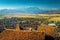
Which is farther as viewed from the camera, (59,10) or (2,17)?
(2,17)

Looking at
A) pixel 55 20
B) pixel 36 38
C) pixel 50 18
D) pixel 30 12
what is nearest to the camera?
pixel 36 38

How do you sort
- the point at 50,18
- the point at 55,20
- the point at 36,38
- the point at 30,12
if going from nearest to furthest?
the point at 36,38 → the point at 55,20 → the point at 50,18 → the point at 30,12

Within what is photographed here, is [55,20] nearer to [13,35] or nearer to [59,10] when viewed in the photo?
[59,10]

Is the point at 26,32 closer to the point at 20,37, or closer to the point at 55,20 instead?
the point at 20,37

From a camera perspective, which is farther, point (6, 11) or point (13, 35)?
point (6, 11)

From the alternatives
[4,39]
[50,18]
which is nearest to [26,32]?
[4,39]

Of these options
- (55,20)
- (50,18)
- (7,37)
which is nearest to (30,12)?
(50,18)

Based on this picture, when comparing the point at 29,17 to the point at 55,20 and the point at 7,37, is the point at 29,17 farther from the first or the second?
the point at 7,37

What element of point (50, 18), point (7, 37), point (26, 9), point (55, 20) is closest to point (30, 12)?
point (26, 9)
